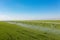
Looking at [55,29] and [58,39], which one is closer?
[58,39]

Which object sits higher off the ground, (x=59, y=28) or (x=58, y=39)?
(x=59, y=28)

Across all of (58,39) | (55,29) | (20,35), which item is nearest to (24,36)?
(20,35)

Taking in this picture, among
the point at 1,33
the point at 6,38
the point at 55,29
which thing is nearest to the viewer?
the point at 6,38

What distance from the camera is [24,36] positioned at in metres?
2.97

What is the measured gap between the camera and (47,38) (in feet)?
9.77

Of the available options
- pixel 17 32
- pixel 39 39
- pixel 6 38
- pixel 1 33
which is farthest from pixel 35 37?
pixel 1 33

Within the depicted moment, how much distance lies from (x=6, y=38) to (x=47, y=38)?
108cm

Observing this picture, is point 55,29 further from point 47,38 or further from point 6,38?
point 6,38

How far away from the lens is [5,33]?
306 cm

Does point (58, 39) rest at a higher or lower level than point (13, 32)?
lower

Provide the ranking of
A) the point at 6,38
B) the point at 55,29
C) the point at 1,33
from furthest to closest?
the point at 55,29 < the point at 1,33 < the point at 6,38

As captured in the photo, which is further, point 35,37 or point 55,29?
point 55,29

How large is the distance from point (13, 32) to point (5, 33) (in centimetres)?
22

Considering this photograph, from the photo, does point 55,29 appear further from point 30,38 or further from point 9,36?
point 9,36
